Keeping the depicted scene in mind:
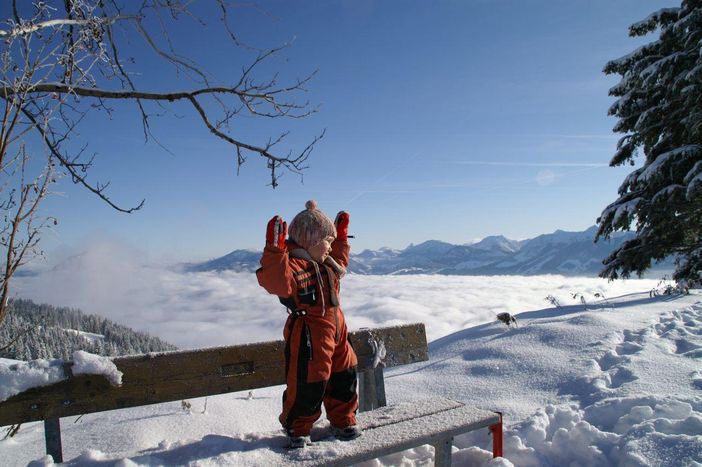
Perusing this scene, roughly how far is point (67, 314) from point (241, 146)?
8611cm

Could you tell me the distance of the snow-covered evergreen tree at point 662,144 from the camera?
7660mm

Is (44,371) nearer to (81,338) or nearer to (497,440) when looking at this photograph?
(497,440)

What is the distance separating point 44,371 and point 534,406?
3517mm

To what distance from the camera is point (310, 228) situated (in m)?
2.48

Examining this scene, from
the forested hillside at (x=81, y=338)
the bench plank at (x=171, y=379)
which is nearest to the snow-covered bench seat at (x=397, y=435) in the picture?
the bench plank at (x=171, y=379)

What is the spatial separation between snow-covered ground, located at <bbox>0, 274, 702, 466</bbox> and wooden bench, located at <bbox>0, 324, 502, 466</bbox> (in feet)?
0.70

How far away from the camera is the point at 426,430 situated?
90.2 inches

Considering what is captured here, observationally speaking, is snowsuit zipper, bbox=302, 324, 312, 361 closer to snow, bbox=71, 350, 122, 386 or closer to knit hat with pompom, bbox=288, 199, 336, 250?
knit hat with pompom, bbox=288, 199, 336, 250

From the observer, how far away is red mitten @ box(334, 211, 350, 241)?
2779 millimetres

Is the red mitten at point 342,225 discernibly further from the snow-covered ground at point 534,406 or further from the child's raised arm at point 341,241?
the snow-covered ground at point 534,406

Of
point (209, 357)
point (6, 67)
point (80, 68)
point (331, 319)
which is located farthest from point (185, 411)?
point (6, 67)

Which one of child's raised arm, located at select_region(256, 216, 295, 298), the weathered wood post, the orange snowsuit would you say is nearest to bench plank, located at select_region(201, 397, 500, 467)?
the orange snowsuit

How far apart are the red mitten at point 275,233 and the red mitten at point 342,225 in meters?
0.67

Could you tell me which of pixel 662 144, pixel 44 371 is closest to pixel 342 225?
pixel 44 371
